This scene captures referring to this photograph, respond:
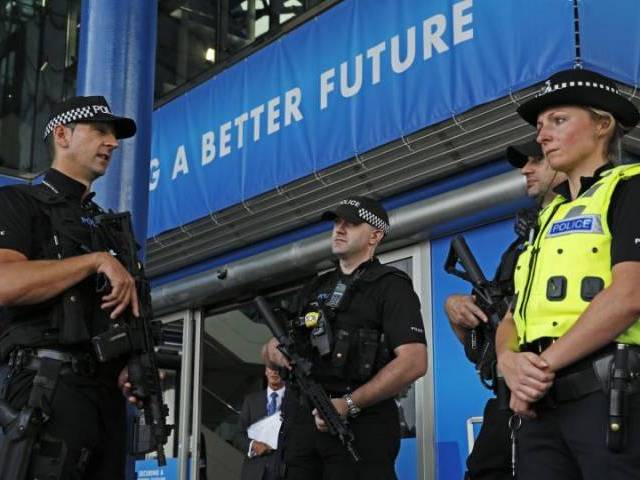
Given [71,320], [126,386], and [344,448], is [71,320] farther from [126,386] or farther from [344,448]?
[344,448]

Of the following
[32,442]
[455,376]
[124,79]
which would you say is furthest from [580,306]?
[455,376]

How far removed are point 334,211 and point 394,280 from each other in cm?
52

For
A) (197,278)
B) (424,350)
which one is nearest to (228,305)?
(197,278)

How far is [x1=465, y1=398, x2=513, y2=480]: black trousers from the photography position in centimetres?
391

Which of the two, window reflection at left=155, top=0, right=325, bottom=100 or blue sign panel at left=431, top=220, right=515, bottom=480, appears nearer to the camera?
blue sign panel at left=431, top=220, right=515, bottom=480

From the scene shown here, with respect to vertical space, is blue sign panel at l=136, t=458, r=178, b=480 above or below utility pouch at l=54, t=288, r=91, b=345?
below

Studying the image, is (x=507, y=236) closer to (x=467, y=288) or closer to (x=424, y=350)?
(x=467, y=288)

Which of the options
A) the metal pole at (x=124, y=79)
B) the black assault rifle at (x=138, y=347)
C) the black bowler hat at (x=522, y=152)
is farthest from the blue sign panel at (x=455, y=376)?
the black assault rifle at (x=138, y=347)

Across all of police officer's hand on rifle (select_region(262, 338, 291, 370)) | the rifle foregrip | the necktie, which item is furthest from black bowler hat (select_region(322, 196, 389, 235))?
the necktie

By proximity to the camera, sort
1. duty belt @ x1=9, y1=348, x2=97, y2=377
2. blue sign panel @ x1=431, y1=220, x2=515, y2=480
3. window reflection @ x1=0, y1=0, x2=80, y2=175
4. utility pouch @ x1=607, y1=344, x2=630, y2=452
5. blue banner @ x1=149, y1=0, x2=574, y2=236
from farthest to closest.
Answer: window reflection @ x1=0, y1=0, x2=80, y2=175
blue sign panel @ x1=431, y1=220, x2=515, y2=480
blue banner @ x1=149, y1=0, x2=574, y2=236
duty belt @ x1=9, y1=348, x2=97, y2=377
utility pouch @ x1=607, y1=344, x2=630, y2=452

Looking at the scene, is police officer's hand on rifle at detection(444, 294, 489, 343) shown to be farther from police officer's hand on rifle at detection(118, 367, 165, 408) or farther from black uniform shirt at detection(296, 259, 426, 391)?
police officer's hand on rifle at detection(118, 367, 165, 408)

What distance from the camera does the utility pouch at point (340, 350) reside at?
422 cm

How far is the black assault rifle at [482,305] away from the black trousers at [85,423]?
1456mm

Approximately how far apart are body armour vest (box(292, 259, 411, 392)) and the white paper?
2.61 m
